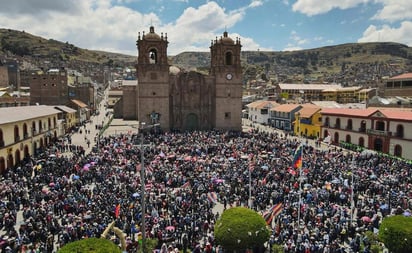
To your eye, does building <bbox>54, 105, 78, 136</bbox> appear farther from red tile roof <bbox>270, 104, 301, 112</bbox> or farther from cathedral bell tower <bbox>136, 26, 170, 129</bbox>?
red tile roof <bbox>270, 104, 301, 112</bbox>

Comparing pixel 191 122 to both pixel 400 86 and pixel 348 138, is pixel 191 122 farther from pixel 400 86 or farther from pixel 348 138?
pixel 400 86

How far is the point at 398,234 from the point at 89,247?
12.8 m

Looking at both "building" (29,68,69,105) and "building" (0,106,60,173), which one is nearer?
"building" (0,106,60,173)

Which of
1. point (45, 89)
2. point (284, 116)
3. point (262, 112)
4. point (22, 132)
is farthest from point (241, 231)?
point (45, 89)

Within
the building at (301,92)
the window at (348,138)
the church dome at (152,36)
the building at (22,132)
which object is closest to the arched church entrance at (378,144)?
the window at (348,138)

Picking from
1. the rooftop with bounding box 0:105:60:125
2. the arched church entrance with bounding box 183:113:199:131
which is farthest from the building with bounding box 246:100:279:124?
the rooftop with bounding box 0:105:60:125

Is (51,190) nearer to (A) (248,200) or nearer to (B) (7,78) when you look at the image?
(A) (248,200)

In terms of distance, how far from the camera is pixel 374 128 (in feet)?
142

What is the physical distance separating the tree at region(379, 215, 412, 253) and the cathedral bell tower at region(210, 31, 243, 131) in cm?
4303

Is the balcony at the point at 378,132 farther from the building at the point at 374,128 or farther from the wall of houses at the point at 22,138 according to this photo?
the wall of houses at the point at 22,138

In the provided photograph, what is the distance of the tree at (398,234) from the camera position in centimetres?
1478

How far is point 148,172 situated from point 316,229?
15.2 meters

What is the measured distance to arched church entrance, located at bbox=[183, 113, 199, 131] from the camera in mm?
58156

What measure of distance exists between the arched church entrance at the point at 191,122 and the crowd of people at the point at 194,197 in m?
21.8
